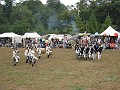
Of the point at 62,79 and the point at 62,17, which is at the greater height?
the point at 62,17

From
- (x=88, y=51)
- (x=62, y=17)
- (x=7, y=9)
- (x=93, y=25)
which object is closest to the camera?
(x=88, y=51)

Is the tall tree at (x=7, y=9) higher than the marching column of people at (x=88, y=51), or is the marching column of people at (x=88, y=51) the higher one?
the tall tree at (x=7, y=9)

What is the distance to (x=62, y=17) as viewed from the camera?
8069 centimetres

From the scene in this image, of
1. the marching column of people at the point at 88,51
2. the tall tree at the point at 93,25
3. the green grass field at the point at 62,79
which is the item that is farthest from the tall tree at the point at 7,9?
the green grass field at the point at 62,79

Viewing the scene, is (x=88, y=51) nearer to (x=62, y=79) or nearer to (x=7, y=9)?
(x=62, y=79)

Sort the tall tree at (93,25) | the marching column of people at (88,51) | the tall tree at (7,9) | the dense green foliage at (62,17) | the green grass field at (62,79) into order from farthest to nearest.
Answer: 1. the tall tree at (7,9)
2. the dense green foliage at (62,17)
3. the tall tree at (93,25)
4. the marching column of people at (88,51)
5. the green grass field at (62,79)

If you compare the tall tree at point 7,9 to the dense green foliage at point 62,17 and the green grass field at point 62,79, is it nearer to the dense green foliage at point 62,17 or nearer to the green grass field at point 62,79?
the dense green foliage at point 62,17

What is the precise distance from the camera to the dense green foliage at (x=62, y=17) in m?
65.9

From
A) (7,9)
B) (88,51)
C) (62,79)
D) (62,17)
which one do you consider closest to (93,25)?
(62,17)

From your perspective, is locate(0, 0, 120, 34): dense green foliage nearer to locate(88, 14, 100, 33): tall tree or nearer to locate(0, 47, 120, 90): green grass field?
locate(88, 14, 100, 33): tall tree

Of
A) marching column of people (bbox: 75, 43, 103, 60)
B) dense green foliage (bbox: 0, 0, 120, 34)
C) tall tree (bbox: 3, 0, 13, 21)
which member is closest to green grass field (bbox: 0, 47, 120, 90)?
marching column of people (bbox: 75, 43, 103, 60)

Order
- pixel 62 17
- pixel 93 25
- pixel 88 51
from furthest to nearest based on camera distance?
pixel 62 17 < pixel 93 25 < pixel 88 51

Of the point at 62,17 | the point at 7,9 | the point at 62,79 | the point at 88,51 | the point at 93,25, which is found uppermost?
the point at 7,9

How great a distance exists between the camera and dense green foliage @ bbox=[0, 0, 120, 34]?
65875 millimetres
